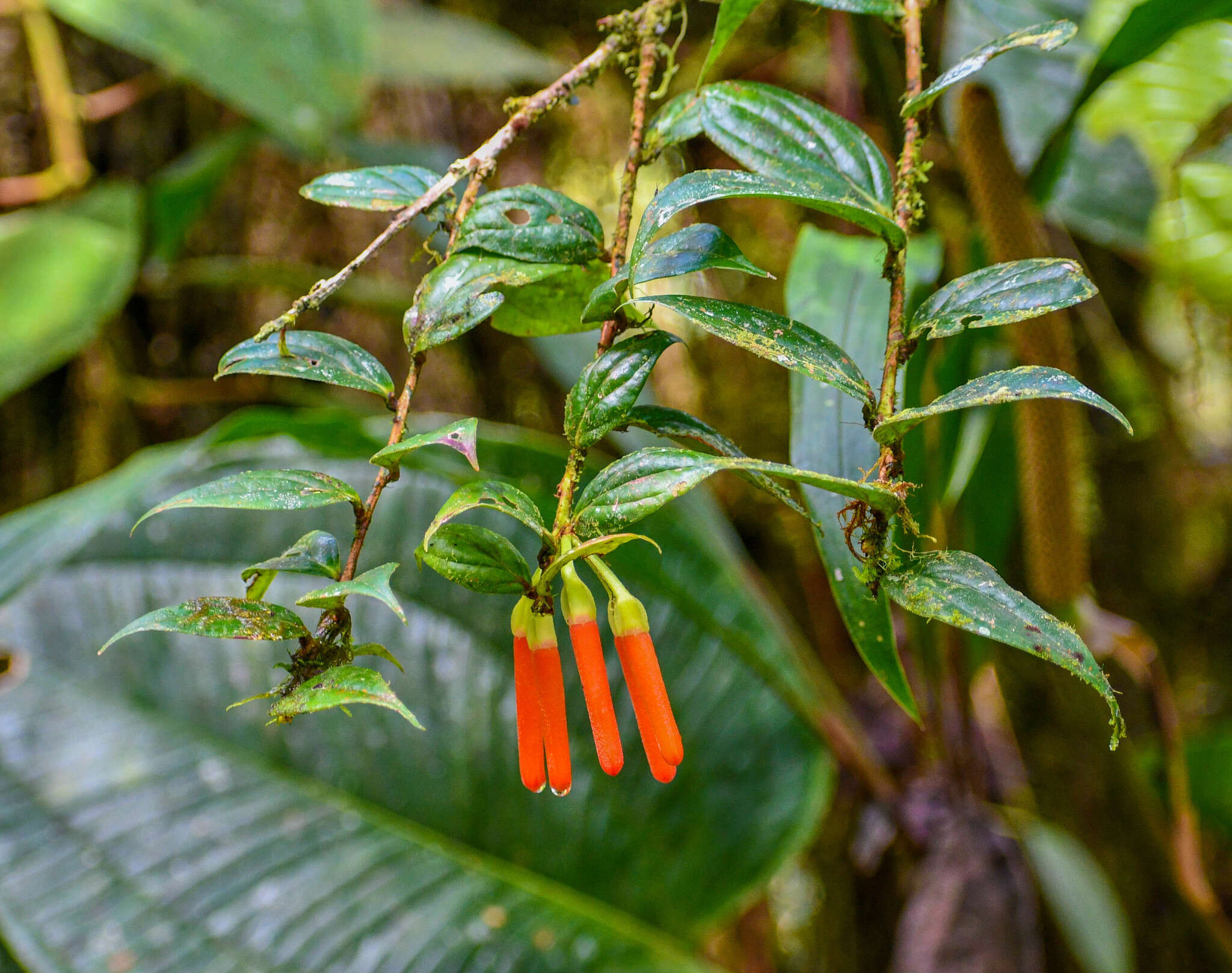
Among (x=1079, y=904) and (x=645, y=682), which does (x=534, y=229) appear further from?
(x=1079, y=904)

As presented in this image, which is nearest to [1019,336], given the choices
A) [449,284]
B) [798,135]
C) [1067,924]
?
[798,135]

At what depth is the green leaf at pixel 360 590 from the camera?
0.23 m

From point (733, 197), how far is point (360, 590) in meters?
0.17

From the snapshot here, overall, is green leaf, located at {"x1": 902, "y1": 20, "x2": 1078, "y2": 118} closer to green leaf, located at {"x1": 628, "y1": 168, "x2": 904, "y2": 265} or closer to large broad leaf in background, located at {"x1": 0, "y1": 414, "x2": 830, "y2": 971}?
green leaf, located at {"x1": 628, "y1": 168, "x2": 904, "y2": 265}

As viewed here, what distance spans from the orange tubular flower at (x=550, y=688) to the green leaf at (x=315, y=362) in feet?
0.34

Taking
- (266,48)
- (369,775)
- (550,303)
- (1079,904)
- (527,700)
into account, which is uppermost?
(266,48)

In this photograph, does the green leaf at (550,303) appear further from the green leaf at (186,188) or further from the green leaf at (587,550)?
the green leaf at (186,188)

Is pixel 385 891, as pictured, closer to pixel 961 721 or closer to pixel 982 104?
pixel 961 721

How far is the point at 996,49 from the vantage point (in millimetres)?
307

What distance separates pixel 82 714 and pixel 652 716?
0.72 m

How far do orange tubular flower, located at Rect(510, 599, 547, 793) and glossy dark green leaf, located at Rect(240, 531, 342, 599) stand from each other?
0.06 m

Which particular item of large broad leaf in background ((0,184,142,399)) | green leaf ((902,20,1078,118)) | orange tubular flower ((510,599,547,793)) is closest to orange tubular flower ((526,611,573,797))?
orange tubular flower ((510,599,547,793))

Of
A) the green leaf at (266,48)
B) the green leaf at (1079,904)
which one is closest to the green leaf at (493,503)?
the green leaf at (266,48)

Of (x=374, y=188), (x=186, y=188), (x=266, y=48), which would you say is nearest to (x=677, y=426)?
(x=374, y=188)
